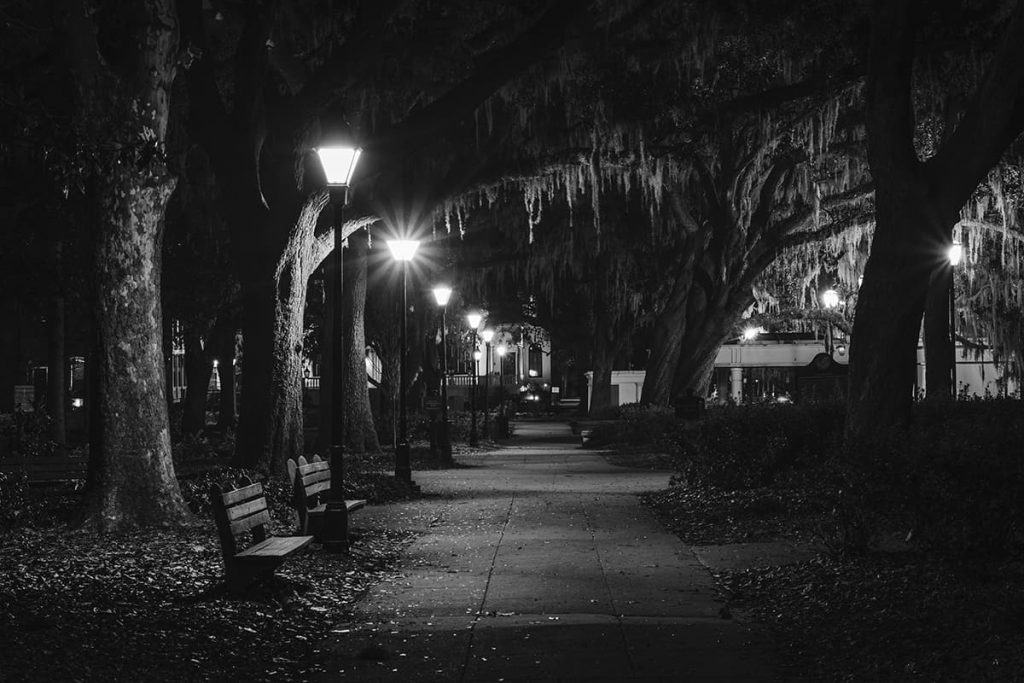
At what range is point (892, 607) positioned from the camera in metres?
8.62

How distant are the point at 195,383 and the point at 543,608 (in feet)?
113

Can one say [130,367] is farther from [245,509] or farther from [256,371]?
[256,371]

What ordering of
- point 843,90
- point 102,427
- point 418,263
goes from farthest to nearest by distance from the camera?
point 418,263 → point 843,90 → point 102,427

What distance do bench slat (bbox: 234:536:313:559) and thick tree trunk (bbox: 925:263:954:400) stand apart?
1430cm

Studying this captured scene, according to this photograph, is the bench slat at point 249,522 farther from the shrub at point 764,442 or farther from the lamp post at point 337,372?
the shrub at point 764,442

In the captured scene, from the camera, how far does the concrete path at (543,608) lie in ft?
24.8

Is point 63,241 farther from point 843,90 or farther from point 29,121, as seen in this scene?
point 29,121

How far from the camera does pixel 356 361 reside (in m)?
29.9

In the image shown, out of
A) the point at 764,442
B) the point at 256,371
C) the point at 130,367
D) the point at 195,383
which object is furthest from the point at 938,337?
the point at 195,383

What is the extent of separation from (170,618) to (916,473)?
18.0 ft

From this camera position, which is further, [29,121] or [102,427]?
[102,427]

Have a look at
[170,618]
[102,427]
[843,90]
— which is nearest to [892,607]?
[170,618]

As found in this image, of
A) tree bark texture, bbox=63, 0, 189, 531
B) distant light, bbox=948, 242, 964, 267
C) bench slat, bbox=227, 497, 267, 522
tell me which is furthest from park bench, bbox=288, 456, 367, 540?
distant light, bbox=948, 242, 964, 267

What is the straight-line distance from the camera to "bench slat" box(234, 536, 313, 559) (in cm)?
959
